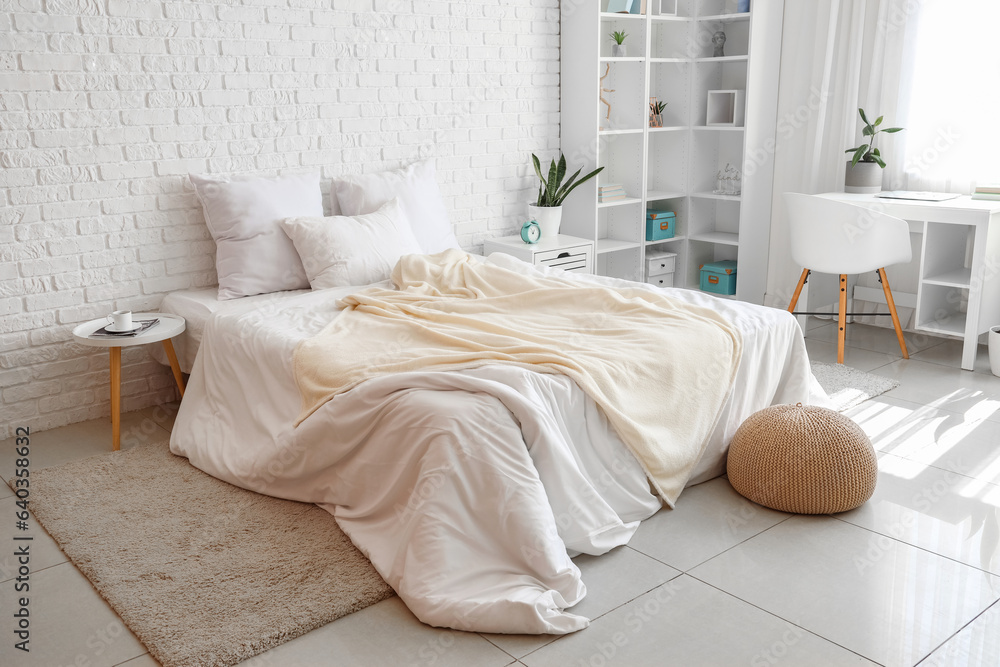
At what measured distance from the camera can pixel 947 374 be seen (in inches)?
158

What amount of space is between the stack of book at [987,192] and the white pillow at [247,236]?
128 inches

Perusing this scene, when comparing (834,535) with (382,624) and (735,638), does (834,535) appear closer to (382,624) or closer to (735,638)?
(735,638)

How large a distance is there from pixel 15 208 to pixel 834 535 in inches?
123

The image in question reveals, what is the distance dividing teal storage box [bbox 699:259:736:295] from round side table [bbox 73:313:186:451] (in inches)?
126

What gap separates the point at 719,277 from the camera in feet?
17.1

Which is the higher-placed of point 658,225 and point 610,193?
point 610,193

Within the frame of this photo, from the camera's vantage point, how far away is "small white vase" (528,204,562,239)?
4.64 meters

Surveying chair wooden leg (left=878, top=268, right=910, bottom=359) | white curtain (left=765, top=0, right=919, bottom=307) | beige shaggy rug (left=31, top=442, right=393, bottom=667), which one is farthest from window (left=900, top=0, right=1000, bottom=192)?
beige shaggy rug (left=31, top=442, right=393, bottom=667)

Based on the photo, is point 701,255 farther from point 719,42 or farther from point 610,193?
point 719,42

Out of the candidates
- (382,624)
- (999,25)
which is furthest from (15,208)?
(999,25)

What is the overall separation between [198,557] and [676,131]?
12.8ft

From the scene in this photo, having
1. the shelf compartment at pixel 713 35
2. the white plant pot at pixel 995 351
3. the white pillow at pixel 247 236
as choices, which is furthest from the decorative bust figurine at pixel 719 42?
the white pillow at pixel 247 236

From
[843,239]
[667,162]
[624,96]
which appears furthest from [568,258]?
[843,239]

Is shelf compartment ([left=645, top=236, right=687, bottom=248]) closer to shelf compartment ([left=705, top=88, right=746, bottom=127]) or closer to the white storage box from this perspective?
the white storage box
